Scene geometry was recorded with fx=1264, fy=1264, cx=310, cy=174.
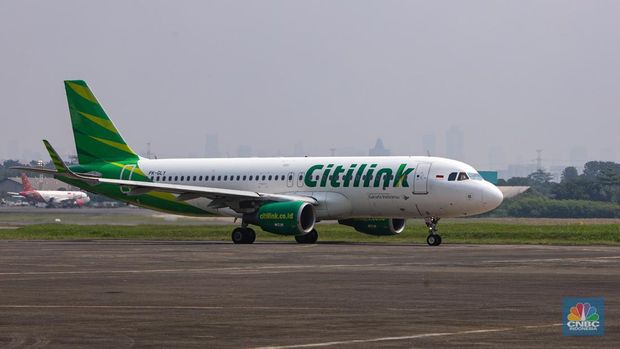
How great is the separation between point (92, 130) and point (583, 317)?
4235 cm

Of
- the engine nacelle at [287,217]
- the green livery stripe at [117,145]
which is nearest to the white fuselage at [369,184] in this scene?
the engine nacelle at [287,217]

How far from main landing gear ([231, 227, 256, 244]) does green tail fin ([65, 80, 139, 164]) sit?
9.72 metres

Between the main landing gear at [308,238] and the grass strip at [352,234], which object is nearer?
the main landing gear at [308,238]

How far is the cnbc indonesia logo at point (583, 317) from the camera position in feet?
55.3

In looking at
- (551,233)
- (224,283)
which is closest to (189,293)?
(224,283)

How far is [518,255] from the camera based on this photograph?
38.3m

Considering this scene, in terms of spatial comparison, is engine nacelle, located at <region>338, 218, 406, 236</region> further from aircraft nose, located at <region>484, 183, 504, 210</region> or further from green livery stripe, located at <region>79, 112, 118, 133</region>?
green livery stripe, located at <region>79, 112, 118, 133</region>

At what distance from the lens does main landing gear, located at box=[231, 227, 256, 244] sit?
5075cm

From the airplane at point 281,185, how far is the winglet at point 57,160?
0.14 feet

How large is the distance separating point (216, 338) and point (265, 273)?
44.3ft

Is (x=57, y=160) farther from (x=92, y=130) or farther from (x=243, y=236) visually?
(x=243, y=236)

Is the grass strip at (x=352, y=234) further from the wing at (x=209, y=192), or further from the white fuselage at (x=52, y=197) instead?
the white fuselage at (x=52, y=197)

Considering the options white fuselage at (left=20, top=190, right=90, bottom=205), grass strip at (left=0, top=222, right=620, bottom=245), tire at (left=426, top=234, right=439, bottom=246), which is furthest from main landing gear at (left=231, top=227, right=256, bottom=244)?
white fuselage at (left=20, top=190, right=90, bottom=205)

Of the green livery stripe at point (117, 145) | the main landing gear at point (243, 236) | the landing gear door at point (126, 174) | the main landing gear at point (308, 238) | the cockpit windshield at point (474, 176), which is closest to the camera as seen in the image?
the cockpit windshield at point (474, 176)
